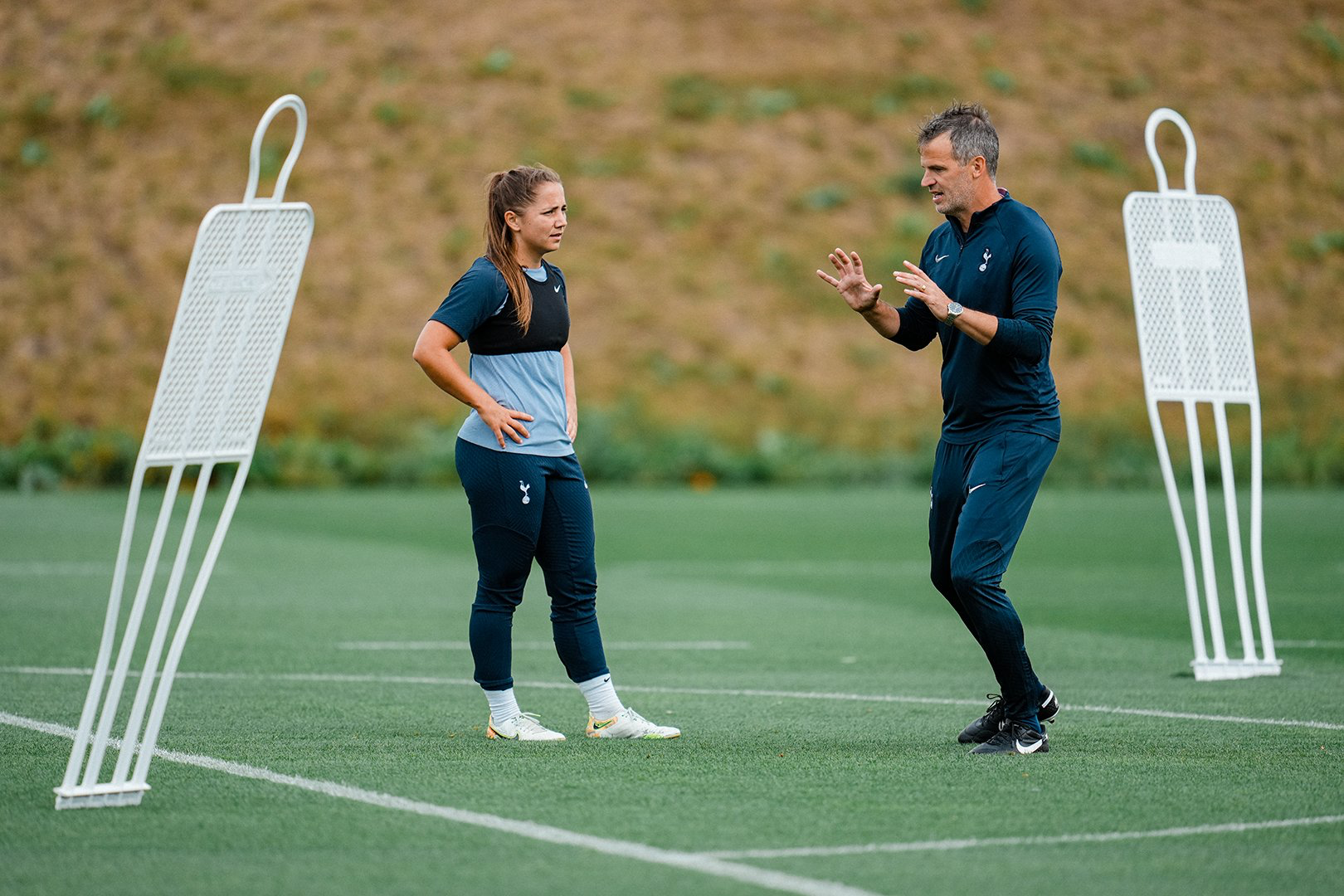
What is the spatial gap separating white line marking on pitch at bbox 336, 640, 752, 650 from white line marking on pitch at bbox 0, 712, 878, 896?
390 centimetres

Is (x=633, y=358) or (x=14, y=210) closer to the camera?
(x=633, y=358)

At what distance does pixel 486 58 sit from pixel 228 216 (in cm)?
3795

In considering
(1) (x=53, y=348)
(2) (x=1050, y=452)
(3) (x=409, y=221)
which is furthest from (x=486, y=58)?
(2) (x=1050, y=452)

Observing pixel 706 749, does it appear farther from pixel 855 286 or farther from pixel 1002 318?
pixel 1002 318

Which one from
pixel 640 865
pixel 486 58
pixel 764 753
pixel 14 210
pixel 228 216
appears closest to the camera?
pixel 640 865

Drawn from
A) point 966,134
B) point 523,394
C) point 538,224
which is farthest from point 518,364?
point 966,134

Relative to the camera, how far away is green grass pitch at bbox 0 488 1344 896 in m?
5.11

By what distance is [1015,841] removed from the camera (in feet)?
17.8

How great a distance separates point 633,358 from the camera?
3738cm

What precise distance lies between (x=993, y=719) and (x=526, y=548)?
1844 millimetres

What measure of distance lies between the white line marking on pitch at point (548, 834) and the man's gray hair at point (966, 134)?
118 inches

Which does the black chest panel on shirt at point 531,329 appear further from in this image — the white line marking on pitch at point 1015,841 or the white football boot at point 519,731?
the white line marking on pitch at point 1015,841

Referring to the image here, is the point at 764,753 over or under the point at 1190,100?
under

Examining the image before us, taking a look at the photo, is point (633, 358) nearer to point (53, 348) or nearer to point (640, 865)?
point (53, 348)
